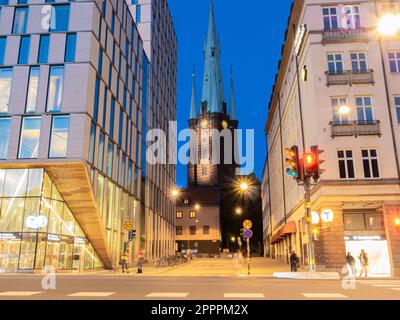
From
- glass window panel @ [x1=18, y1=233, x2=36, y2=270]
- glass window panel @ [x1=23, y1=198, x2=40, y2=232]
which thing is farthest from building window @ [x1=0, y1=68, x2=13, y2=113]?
glass window panel @ [x1=18, y1=233, x2=36, y2=270]

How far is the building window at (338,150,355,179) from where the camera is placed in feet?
90.7

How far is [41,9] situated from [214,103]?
87800 mm

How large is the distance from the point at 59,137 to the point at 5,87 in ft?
21.2

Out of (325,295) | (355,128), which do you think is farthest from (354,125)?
(325,295)

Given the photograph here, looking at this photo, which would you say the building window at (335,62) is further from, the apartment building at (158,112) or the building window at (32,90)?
the apartment building at (158,112)

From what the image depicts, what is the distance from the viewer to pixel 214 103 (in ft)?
388

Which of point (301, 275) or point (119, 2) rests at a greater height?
point (119, 2)

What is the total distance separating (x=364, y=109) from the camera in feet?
93.7

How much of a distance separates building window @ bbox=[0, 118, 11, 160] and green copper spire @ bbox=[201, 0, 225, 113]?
89.2 metres

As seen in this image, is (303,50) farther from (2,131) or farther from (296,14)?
(2,131)

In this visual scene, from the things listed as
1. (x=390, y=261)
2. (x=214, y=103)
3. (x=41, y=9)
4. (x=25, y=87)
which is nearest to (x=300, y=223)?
(x=390, y=261)

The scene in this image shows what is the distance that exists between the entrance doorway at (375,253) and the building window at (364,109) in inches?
351

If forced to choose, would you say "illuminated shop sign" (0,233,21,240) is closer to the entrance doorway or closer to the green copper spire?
the entrance doorway
